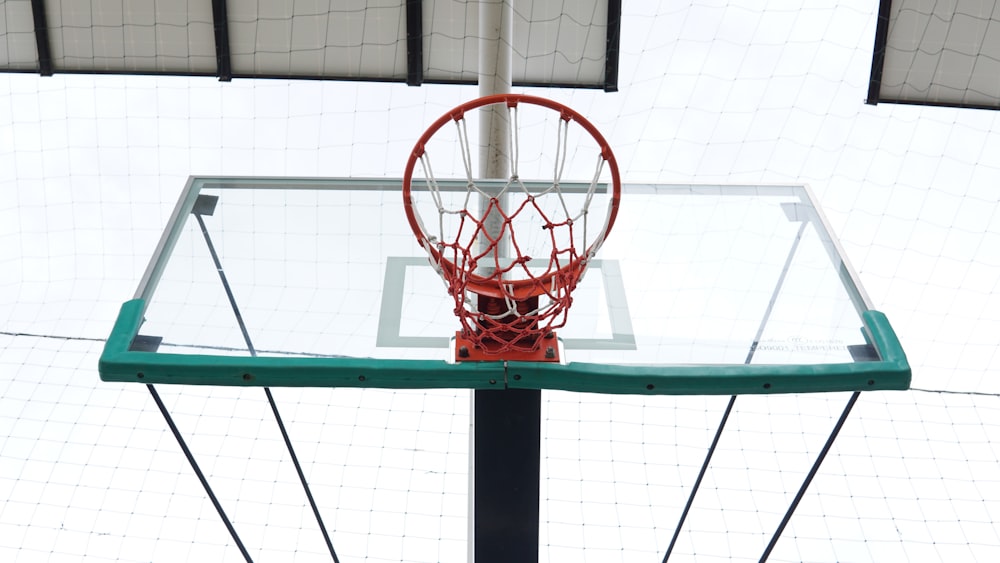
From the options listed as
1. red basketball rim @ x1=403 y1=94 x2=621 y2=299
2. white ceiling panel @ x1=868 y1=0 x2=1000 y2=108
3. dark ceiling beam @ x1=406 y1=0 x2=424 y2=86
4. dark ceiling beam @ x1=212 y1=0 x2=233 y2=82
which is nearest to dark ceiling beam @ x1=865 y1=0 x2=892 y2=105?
white ceiling panel @ x1=868 y1=0 x2=1000 y2=108

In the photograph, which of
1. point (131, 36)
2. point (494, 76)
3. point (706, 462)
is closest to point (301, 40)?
point (131, 36)

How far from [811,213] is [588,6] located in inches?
77.2

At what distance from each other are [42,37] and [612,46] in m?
2.77

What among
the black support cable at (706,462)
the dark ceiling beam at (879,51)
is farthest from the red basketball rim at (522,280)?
the dark ceiling beam at (879,51)

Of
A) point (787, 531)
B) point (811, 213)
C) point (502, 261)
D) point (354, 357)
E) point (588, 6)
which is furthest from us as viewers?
point (787, 531)

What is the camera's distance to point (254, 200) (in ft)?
11.9

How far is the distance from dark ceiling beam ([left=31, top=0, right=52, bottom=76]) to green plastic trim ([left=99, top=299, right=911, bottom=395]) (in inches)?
118

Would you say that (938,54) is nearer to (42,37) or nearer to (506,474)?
(506,474)

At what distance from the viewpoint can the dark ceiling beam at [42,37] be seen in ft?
17.2

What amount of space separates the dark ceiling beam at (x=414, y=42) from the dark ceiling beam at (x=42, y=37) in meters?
1.77

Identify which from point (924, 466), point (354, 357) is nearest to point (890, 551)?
point (924, 466)

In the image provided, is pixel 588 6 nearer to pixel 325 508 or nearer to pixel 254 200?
pixel 254 200

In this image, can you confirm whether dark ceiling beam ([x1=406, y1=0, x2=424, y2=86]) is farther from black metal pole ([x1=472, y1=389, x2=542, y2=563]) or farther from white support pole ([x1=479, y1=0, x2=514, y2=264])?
black metal pole ([x1=472, y1=389, x2=542, y2=563])

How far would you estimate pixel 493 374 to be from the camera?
2.87m
